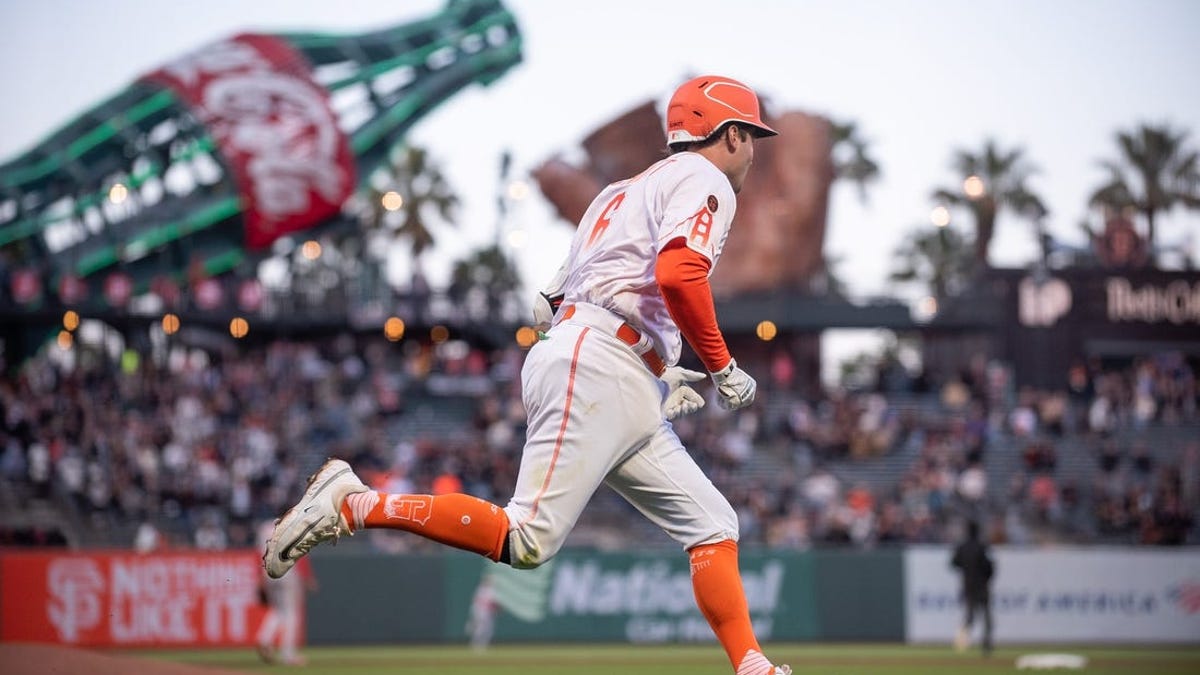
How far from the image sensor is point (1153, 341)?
40406mm

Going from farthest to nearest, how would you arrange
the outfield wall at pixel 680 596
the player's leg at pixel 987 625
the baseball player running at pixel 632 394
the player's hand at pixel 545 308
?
the outfield wall at pixel 680 596 → the player's leg at pixel 987 625 → the player's hand at pixel 545 308 → the baseball player running at pixel 632 394

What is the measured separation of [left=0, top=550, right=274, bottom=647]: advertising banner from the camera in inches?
819

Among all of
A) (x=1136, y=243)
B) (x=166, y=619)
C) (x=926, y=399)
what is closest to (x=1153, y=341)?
(x=1136, y=243)

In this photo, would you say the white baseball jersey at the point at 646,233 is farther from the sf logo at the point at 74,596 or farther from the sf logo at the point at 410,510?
the sf logo at the point at 74,596

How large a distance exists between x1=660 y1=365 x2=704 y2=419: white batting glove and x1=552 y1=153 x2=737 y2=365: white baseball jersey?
4.2 inches

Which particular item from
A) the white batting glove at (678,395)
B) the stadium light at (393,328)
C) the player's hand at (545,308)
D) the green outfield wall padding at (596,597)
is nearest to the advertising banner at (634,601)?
the green outfield wall padding at (596,597)

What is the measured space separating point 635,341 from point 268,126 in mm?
36194

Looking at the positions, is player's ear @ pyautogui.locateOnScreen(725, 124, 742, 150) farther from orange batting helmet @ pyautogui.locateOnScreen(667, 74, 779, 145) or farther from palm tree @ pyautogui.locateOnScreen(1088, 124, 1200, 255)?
palm tree @ pyautogui.locateOnScreen(1088, 124, 1200, 255)

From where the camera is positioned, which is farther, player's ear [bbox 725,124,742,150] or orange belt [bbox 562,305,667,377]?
player's ear [bbox 725,124,742,150]

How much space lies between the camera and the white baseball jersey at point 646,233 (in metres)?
6.34

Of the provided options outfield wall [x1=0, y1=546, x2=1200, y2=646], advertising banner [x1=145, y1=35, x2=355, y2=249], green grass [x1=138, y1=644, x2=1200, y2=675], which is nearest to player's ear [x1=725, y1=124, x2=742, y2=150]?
green grass [x1=138, y1=644, x2=1200, y2=675]

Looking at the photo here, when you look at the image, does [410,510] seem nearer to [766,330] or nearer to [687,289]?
[687,289]

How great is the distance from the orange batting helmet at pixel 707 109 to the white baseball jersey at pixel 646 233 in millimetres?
124

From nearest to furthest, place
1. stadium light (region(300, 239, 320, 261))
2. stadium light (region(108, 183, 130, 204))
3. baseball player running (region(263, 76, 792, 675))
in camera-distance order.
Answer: baseball player running (region(263, 76, 792, 675))
stadium light (region(108, 183, 130, 204))
stadium light (region(300, 239, 320, 261))
